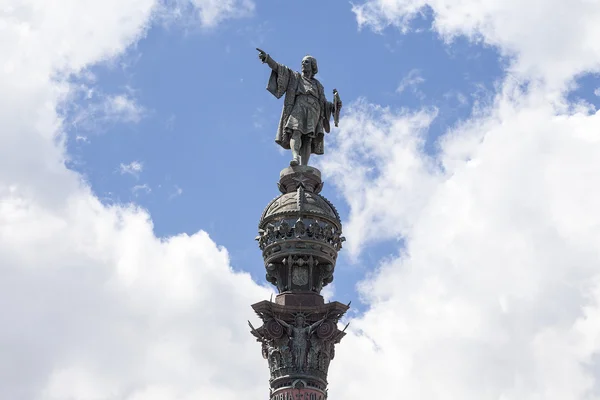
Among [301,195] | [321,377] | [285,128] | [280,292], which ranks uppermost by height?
[285,128]

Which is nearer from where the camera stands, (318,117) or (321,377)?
(321,377)

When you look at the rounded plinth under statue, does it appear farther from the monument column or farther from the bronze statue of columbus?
the bronze statue of columbus

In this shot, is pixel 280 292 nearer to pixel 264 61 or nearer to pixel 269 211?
pixel 269 211

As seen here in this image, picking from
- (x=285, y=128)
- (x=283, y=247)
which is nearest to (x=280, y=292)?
(x=283, y=247)

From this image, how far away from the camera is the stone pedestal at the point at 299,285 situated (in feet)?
136

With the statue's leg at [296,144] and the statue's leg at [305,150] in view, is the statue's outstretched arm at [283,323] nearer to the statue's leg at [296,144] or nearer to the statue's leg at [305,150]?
the statue's leg at [296,144]

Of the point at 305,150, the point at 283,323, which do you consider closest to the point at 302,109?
the point at 305,150

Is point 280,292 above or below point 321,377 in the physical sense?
above

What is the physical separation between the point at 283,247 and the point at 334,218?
2.13 m

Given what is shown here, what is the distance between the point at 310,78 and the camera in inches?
1871

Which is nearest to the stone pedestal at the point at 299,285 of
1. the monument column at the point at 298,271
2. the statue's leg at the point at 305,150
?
the monument column at the point at 298,271

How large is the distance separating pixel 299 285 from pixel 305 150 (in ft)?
20.2

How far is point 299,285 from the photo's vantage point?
43.1m

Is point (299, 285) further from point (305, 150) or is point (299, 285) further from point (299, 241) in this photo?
point (305, 150)
